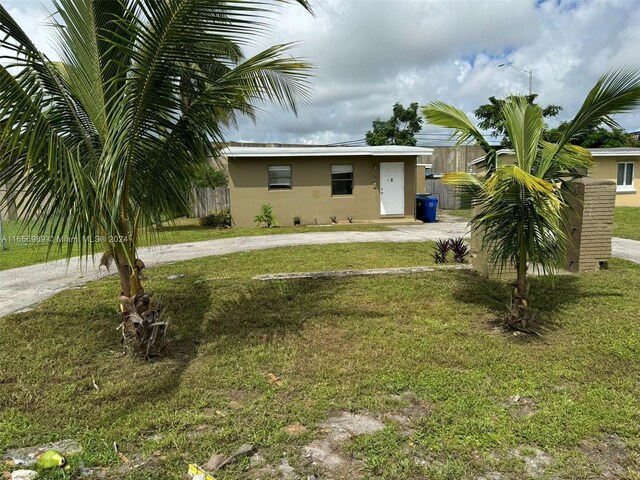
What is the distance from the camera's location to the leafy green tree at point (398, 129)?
1312 inches

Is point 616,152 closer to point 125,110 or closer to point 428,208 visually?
point 428,208

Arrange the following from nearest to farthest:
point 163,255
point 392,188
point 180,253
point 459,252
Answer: point 459,252 → point 163,255 → point 180,253 → point 392,188

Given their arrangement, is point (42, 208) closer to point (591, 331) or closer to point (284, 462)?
point (284, 462)

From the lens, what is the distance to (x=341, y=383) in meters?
3.63

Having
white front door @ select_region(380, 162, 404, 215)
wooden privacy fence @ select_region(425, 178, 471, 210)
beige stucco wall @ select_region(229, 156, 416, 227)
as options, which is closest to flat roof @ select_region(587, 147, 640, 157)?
wooden privacy fence @ select_region(425, 178, 471, 210)

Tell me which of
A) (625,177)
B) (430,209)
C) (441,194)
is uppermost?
(625,177)

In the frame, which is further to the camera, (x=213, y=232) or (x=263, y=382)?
(x=213, y=232)

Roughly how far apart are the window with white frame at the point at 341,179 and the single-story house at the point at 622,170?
6570 mm

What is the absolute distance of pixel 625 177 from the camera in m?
20.4

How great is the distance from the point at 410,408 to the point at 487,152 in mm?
3149

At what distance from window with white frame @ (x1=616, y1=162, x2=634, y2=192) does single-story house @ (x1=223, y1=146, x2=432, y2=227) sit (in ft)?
34.7

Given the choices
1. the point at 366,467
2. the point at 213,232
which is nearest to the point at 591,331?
the point at 366,467

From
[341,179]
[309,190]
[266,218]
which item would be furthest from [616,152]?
[266,218]

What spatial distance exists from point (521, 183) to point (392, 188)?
12.5 m
